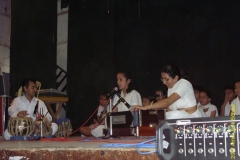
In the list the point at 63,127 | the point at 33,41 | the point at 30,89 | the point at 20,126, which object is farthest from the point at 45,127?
the point at 33,41

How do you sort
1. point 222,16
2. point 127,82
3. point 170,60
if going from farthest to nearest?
point 170,60 → point 222,16 → point 127,82

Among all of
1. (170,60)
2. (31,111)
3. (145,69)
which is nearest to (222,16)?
(170,60)

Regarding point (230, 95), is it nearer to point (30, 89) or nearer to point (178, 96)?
point (178, 96)

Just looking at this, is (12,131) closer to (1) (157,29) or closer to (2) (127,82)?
(2) (127,82)

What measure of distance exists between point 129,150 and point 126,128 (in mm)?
2080

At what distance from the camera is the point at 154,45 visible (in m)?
6.28

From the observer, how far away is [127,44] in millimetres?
6508

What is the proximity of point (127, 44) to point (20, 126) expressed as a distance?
9.50ft

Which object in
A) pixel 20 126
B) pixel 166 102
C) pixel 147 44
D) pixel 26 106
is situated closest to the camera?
pixel 166 102

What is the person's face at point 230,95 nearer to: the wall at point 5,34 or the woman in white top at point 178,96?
the woman in white top at point 178,96

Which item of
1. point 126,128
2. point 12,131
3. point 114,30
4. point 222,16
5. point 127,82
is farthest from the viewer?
point 114,30

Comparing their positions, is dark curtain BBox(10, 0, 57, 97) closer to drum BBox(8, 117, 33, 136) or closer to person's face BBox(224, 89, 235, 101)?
drum BBox(8, 117, 33, 136)

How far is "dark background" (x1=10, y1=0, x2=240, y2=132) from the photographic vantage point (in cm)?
577

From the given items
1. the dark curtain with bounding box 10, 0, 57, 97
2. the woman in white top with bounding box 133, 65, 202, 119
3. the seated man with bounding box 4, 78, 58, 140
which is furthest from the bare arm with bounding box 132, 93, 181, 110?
the dark curtain with bounding box 10, 0, 57, 97
